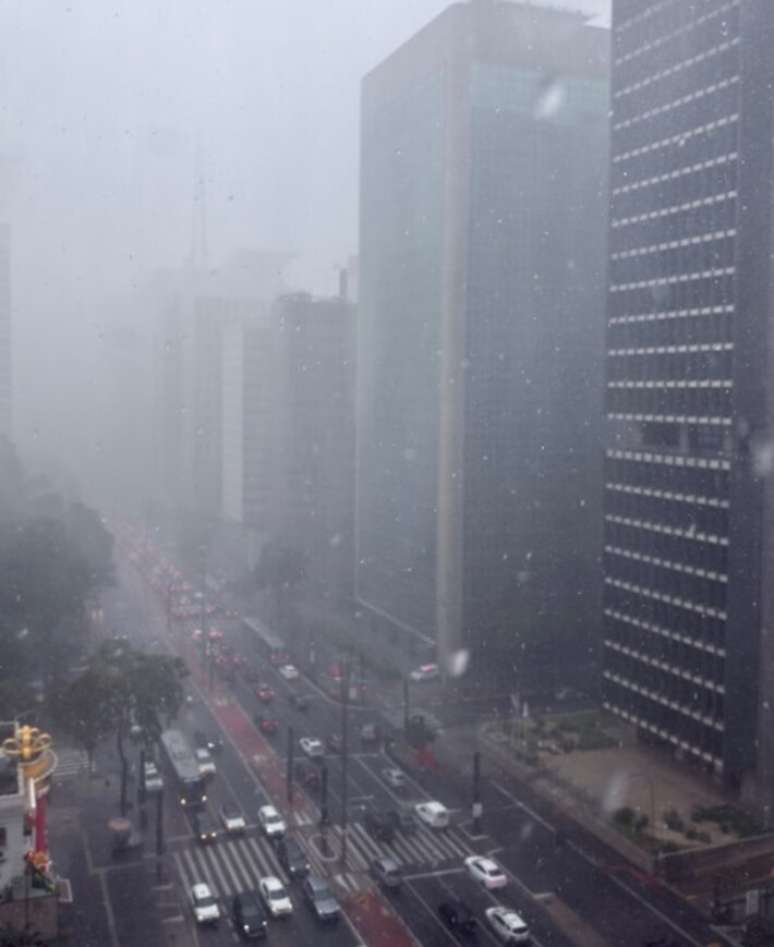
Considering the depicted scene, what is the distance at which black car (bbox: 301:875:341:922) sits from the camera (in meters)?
7.48

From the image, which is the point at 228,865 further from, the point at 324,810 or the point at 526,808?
the point at 526,808

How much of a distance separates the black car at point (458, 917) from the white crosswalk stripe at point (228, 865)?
1453 mm

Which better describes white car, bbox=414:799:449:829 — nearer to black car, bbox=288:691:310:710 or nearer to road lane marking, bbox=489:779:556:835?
road lane marking, bbox=489:779:556:835

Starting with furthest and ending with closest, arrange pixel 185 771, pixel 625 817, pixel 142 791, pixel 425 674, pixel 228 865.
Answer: pixel 425 674, pixel 185 771, pixel 142 791, pixel 625 817, pixel 228 865

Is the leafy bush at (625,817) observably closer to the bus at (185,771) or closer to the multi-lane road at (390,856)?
the multi-lane road at (390,856)

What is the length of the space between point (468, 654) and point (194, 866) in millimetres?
6596

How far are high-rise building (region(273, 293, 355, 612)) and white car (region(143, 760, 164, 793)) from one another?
9.58 m

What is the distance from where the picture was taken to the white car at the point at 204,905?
7.45m

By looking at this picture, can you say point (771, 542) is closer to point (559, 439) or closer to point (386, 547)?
point (559, 439)

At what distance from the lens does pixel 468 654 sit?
1452 centimetres

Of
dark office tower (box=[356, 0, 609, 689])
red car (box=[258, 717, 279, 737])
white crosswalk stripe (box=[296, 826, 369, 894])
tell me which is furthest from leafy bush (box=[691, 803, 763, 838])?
dark office tower (box=[356, 0, 609, 689])

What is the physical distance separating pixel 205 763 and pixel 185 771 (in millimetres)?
544

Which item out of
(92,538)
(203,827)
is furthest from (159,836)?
(92,538)

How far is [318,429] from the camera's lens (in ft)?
68.4
